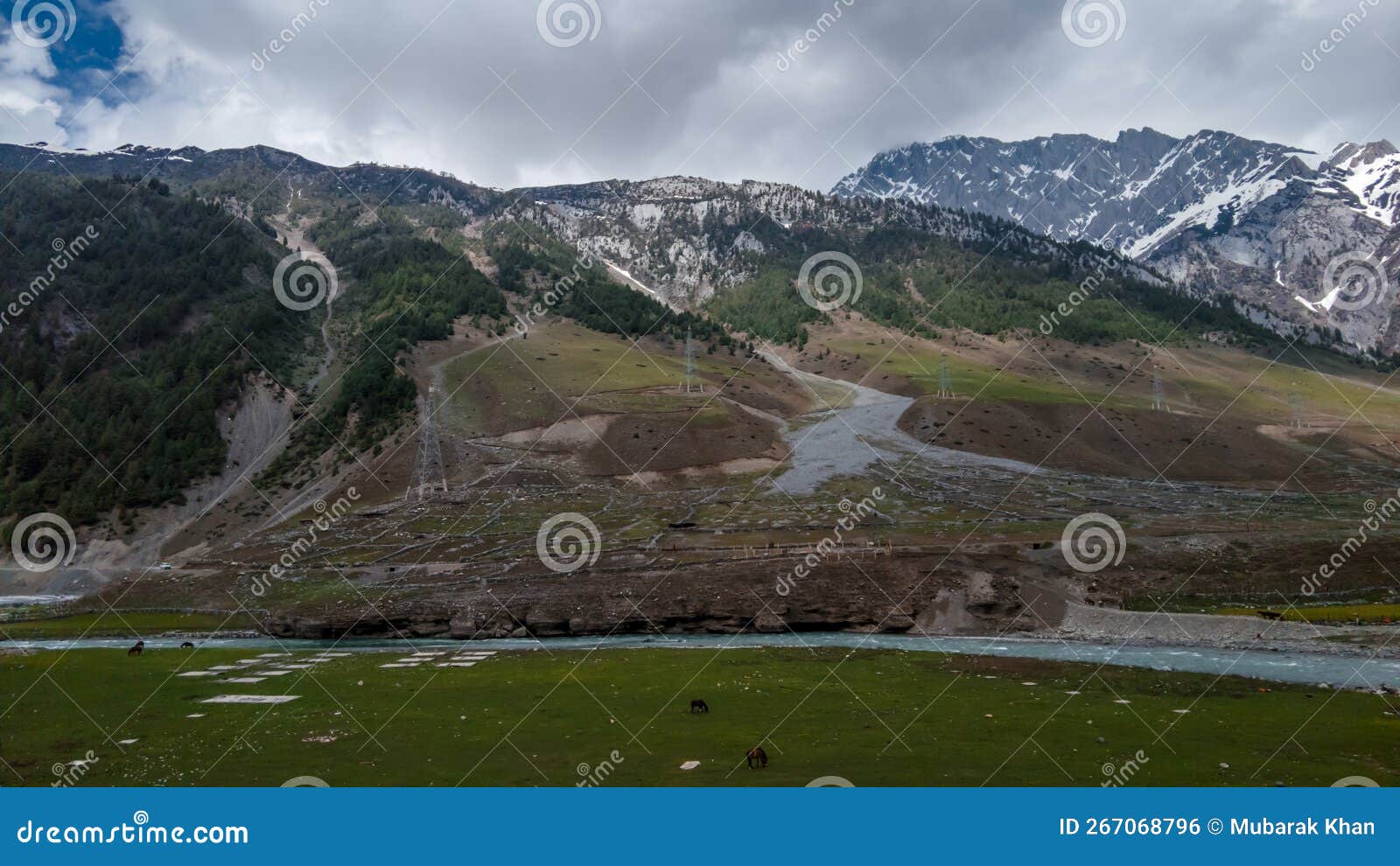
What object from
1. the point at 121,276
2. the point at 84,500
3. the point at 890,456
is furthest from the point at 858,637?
the point at 121,276

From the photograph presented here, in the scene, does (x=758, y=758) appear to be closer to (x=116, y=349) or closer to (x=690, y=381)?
(x=690, y=381)

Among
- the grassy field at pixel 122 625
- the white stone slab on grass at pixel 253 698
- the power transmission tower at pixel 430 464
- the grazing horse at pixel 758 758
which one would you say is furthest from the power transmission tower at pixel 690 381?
the grazing horse at pixel 758 758

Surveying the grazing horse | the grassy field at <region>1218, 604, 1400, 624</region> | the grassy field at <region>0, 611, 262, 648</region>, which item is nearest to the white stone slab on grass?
the grazing horse

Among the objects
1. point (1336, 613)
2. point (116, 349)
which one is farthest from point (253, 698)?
point (116, 349)

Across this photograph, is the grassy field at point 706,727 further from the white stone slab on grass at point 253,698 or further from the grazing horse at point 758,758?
the white stone slab on grass at point 253,698

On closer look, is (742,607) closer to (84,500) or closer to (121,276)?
(84,500)
